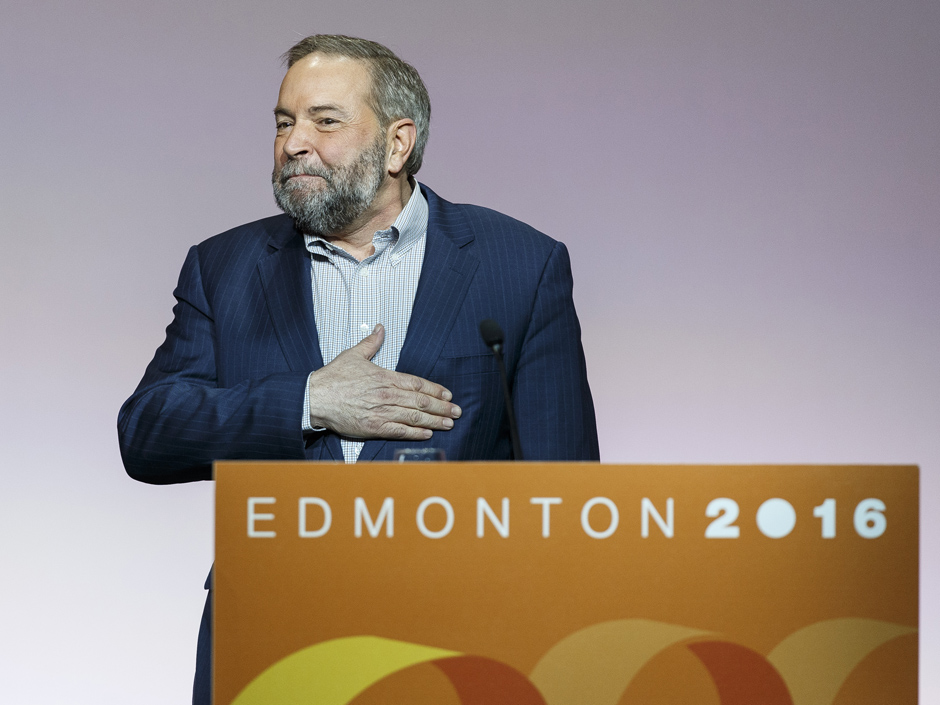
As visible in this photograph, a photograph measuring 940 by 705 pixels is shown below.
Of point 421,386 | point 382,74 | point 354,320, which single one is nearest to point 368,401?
point 421,386

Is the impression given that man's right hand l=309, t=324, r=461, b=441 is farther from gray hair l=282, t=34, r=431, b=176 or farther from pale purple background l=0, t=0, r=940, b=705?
pale purple background l=0, t=0, r=940, b=705

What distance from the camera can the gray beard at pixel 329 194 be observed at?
77.9 inches

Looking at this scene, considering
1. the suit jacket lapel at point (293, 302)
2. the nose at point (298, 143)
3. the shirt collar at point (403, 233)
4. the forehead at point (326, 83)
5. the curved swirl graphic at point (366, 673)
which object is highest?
the forehead at point (326, 83)

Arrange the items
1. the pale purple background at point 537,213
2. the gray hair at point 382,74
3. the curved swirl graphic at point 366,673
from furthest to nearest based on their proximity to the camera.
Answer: the pale purple background at point 537,213, the gray hair at point 382,74, the curved swirl graphic at point 366,673

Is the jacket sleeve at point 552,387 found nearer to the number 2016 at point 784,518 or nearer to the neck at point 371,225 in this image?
the neck at point 371,225

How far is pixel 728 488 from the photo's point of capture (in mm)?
1153

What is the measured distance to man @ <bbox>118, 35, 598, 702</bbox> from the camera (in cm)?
181

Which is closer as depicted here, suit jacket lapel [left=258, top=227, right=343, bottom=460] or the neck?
suit jacket lapel [left=258, top=227, right=343, bottom=460]

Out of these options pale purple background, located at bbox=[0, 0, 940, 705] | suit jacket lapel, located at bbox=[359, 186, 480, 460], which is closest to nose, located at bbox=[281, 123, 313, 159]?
suit jacket lapel, located at bbox=[359, 186, 480, 460]

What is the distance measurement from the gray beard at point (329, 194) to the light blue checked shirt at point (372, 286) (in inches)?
2.0

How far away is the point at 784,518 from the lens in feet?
3.76

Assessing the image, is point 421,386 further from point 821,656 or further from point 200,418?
point 821,656

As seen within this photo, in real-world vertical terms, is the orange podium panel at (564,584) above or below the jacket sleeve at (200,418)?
below

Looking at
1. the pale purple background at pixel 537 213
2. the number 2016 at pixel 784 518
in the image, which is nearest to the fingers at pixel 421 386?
the number 2016 at pixel 784 518
